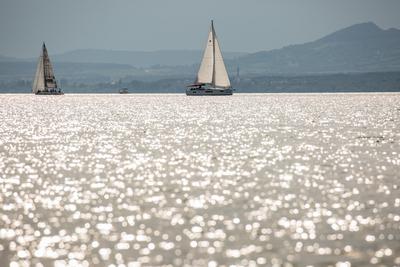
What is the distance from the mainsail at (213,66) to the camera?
189 metres

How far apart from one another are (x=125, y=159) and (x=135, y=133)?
108ft

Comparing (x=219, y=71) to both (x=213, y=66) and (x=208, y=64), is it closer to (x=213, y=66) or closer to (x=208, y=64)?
(x=213, y=66)

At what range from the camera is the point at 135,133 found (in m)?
90.5

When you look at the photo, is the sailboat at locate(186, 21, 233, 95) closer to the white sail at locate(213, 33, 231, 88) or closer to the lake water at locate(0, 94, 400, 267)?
the white sail at locate(213, 33, 231, 88)

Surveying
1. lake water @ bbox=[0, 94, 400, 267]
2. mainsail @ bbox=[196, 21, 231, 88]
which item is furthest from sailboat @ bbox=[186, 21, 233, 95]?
lake water @ bbox=[0, 94, 400, 267]

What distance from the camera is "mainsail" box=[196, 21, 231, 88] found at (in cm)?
18875

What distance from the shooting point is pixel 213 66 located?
636ft

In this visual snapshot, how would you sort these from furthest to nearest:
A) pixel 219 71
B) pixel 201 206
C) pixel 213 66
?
pixel 219 71 → pixel 213 66 → pixel 201 206

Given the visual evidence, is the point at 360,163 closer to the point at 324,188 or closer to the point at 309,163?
the point at 309,163

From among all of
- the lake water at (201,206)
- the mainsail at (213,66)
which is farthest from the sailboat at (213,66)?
the lake water at (201,206)

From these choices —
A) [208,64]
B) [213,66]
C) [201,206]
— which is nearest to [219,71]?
[213,66]

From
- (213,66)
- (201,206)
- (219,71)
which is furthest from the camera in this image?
(219,71)

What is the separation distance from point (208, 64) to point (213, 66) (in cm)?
135

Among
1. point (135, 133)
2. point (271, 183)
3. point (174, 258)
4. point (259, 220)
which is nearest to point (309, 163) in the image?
point (271, 183)
